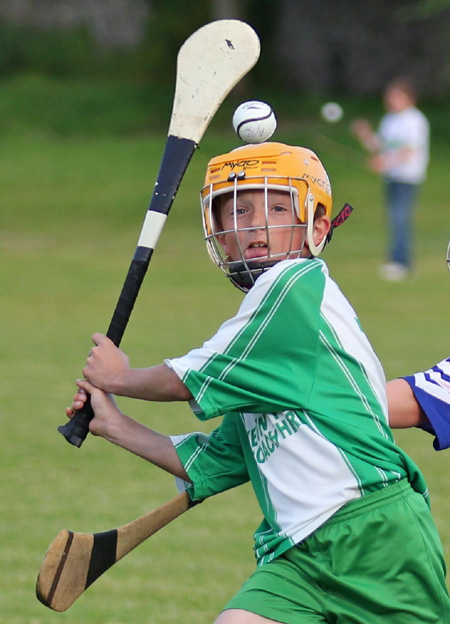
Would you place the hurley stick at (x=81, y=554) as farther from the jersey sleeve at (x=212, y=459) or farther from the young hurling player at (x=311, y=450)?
the young hurling player at (x=311, y=450)

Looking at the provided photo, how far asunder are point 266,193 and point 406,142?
11.3 m

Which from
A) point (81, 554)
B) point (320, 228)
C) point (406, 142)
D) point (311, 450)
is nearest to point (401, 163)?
point (406, 142)

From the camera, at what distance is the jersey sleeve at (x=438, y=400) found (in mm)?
2967

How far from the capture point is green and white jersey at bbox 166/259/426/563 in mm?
2566

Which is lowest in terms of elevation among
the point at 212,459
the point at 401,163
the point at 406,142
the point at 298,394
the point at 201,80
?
the point at 212,459

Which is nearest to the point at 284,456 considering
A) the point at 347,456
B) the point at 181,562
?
the point at 347,456

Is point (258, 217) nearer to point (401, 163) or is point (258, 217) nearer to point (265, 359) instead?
point (265, 359)

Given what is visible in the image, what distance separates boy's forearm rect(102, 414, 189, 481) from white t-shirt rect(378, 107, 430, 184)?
1111 cm

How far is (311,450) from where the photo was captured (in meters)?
2.58

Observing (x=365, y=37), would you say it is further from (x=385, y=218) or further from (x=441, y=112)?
(x=385, y=218)

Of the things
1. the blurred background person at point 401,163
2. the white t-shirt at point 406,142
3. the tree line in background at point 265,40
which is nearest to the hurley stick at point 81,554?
the blurred background person at point 401,163

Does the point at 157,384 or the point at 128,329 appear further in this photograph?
the point at 128,329

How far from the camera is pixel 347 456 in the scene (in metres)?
2.57

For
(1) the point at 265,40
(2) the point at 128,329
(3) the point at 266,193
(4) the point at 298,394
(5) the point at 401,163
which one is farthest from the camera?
(1) the point at 265,40
